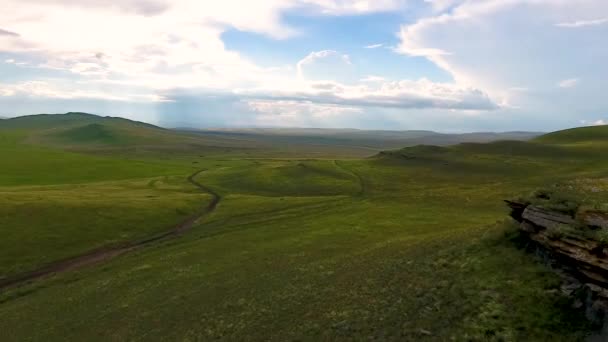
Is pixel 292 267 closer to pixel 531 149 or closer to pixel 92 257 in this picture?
pixel 92 257

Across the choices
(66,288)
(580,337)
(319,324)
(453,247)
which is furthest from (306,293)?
(66,288)

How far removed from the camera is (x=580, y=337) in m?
21.9

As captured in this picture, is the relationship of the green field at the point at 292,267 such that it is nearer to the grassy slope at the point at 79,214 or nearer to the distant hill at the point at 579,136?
the grassy slope at the point at 79,214

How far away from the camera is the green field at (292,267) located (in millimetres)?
27828

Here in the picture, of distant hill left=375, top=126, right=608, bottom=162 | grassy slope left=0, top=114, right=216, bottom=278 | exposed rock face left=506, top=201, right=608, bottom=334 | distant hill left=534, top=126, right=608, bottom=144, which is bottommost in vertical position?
grassy slope left=0, top=114, right=216, bottom=278

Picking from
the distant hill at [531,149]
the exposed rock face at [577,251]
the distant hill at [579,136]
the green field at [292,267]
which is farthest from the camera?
the distant hill at [579,136]

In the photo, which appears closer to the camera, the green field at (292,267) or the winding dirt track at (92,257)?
the green field at (292,267)

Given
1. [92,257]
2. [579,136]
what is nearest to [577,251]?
[92,257]

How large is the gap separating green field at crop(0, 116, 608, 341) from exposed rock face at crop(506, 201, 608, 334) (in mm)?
948

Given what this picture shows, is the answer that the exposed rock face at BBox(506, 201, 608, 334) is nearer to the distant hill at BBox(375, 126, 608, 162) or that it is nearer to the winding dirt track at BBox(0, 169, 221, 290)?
the winding dirt track at BBox(0, 169, 221, 290)

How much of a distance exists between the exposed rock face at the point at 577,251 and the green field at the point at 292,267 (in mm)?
948

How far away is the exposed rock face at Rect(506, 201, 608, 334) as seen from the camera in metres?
22.5

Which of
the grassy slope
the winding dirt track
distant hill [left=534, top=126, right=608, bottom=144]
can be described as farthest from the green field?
distant hill [left=534, top=126, right=608, bottom=144]

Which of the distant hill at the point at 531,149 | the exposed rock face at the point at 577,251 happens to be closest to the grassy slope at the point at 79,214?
the exposed rock face at the point at 577,251
